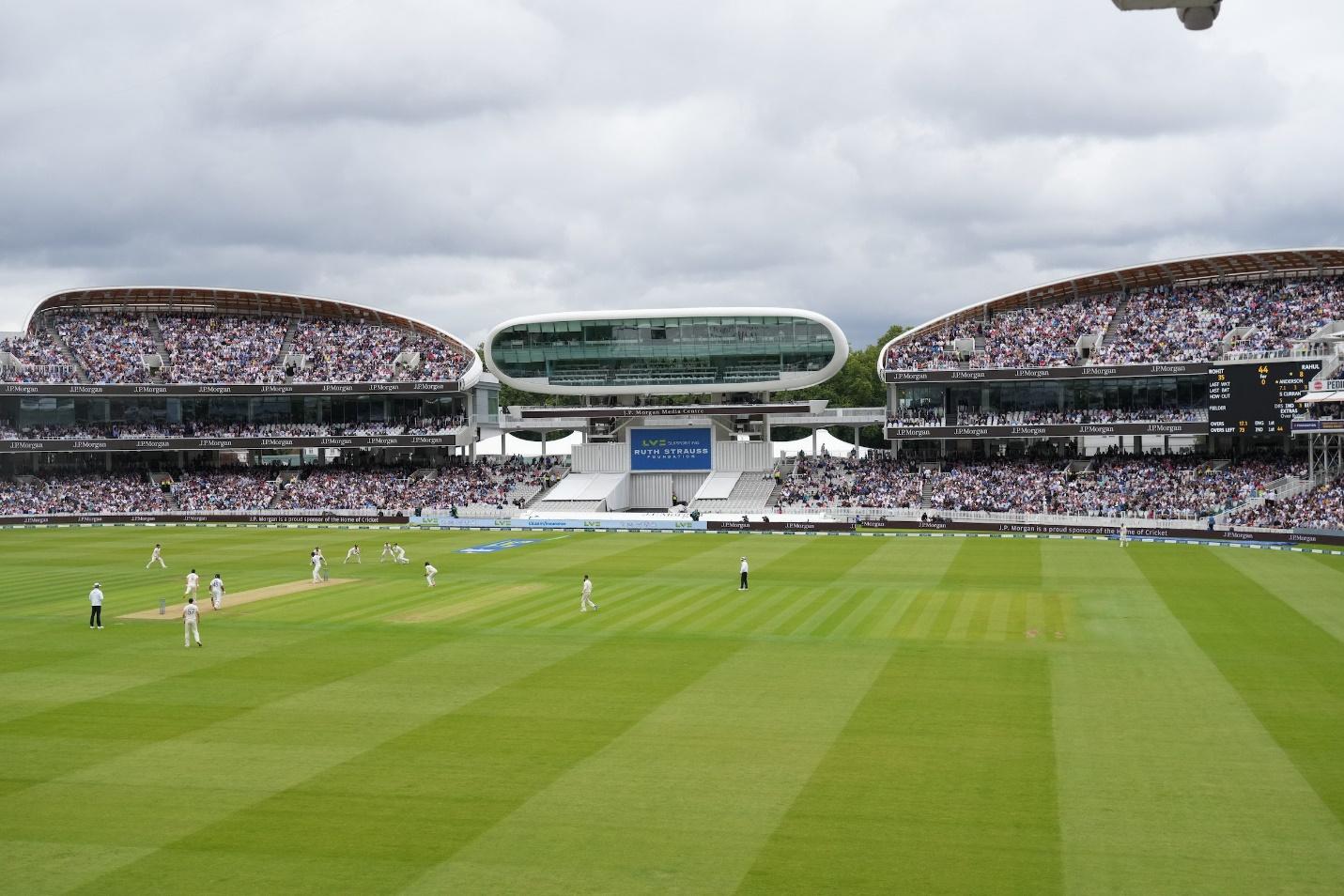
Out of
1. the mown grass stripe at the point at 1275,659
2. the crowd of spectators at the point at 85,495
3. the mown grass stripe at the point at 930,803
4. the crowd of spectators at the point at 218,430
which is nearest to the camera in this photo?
the mown grass stripe at the point at 930,803

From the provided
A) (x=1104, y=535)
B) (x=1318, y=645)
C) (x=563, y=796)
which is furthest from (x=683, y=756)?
(x=1104, y=535)

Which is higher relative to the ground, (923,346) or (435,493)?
(923,346)

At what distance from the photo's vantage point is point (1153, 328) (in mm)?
70125

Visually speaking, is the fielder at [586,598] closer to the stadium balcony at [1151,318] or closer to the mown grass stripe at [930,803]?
the mown grass stripe at [930,803]

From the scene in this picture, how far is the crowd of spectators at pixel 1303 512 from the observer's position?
50891 millimetres

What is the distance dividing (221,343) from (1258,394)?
2504 inches

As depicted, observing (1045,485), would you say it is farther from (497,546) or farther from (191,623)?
(191,623)

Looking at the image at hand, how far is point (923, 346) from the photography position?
7606 cm

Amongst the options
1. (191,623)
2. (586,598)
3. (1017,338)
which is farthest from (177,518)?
(1017,338)

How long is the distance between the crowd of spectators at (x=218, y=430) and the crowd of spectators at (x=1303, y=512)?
47.5m

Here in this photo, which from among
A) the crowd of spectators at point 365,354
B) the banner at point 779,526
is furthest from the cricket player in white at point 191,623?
the crowd of spectators at point 365,354

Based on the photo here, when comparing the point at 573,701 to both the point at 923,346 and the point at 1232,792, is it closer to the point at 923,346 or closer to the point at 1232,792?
the point at 1232,792

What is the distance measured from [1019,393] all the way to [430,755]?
198 ft

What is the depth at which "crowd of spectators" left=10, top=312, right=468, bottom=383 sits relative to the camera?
260 ft
